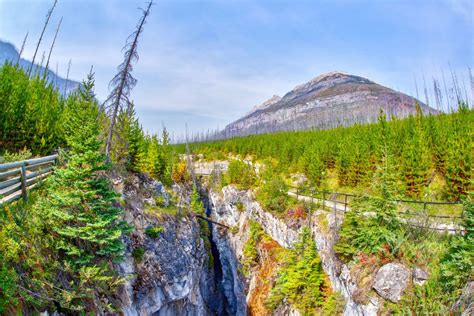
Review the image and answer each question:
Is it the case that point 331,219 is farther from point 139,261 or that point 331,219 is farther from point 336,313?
point 139,261

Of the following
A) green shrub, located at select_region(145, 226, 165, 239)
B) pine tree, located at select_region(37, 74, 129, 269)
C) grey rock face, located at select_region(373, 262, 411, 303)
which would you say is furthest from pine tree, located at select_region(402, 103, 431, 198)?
pine tree, located at select_region(37, 74, 129, 269)

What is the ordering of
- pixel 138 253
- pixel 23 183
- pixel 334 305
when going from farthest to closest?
1. pixel 334 305
2. pixel 138 253
3. pixel 23 183

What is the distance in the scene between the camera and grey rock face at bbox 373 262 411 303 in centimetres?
1154

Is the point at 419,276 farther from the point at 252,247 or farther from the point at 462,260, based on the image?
the point at 252,247

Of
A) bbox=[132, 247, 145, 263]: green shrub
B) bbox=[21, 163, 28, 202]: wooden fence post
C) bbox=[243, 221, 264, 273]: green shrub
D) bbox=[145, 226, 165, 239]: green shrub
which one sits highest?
bbox=[21, 163, 28, 202]: wooden fence post

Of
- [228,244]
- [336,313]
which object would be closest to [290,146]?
[228,244]

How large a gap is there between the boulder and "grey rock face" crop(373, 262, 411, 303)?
0.22 m

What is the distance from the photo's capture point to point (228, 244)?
36094mm

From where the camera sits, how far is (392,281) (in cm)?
1175

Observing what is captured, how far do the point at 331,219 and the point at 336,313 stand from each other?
491 centimetres

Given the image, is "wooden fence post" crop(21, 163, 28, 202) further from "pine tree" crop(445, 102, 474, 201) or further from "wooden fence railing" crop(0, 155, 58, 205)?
"pine tree" crop(445, 102, 474, 201)

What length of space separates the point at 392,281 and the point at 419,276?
0.99m

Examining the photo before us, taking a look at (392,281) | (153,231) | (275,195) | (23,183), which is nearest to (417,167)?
(392,281)

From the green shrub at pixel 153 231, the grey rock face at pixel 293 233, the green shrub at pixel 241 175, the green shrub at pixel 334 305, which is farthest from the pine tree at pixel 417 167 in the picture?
the green shrub at pixel 241 175
